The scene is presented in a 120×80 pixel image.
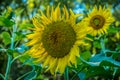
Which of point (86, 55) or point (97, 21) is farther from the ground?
point (97, 21)

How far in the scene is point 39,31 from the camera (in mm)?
1774

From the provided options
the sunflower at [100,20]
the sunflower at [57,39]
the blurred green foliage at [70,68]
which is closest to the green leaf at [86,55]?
the blurred green foliage at [70,68]

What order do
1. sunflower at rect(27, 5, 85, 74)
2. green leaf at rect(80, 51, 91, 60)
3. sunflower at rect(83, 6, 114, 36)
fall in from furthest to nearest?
sunflower at rect(83, 6, 114, 36)
green leaf at rect(80, 51, 91, 60)
sunflower at rect(27, 5, 85, 74)

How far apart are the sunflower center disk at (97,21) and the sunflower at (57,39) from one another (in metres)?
1.01

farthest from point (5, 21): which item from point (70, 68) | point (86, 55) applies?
point (70, 68)

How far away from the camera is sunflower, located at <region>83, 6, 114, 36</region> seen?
2.72 m

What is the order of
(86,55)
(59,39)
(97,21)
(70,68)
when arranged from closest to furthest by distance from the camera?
(59,39), (70,68), (86,55), (97,21)

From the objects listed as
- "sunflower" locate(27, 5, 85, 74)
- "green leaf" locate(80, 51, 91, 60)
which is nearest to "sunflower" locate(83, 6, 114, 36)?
"green leaf" locate(80, 51, 91, 60)

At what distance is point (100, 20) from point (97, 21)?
0.23 feet

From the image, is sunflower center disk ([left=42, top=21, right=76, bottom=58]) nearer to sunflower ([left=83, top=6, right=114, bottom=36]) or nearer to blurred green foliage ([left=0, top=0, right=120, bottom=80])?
blurred green foliage ([left=0, top=0, right=120, bottom=80])

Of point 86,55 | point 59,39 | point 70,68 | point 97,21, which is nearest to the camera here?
point 59,39

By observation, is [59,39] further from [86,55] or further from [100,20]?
[100,20]

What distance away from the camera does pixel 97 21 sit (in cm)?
274

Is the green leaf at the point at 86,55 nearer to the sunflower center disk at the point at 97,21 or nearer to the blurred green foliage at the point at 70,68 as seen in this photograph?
the blurred green foliage at the point at 70,68
